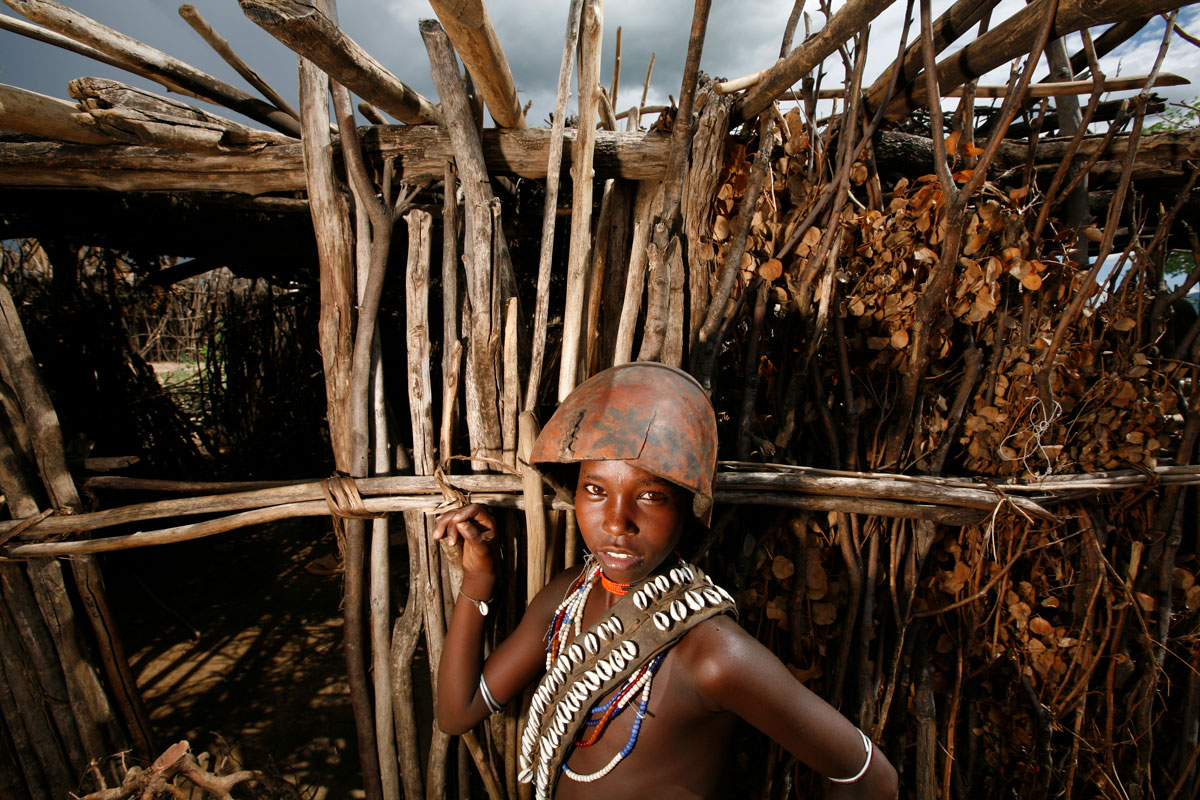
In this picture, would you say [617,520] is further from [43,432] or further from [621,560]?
[43,432]

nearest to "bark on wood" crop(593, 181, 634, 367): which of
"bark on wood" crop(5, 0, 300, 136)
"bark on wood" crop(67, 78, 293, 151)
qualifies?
"bark on wood" crop(67, 78, 293, 151)

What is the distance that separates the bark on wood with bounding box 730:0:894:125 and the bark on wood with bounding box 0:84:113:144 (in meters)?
2.43

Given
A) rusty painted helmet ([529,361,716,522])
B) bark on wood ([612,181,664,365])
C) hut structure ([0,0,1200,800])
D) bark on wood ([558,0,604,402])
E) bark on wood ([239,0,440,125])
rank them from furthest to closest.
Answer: bark on wood ([612,181,664,365]) → hut structure ([0,0,1200,800]) → bark on wood ([558,0,604,402]) → bark on wood ([239,0,440,125]) → rusty painted helmet ([529,361,716,522])

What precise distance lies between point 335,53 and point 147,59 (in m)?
1.01

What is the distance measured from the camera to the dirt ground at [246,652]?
321 centimetres

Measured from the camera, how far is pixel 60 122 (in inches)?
74.4

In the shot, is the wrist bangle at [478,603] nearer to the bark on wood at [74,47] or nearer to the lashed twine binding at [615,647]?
the lashed twine binding at [615,647]

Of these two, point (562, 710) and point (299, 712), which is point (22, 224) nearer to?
point (299, 712)

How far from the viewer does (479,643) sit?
167 cm

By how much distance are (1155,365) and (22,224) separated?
257 inches

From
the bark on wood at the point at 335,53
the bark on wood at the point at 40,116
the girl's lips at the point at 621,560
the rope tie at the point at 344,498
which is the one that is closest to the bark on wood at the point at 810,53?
the bark on wood at the point at 335,53

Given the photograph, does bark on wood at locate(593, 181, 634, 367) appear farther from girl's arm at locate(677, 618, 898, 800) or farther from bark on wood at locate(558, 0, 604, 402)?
girl's arm at locate(677, 618, 898, 800)

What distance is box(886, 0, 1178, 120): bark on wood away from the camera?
1196 mm

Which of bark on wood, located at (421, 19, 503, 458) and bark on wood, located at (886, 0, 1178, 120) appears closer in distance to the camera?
bark on wood, located at (886, 0, 1178, 120)
